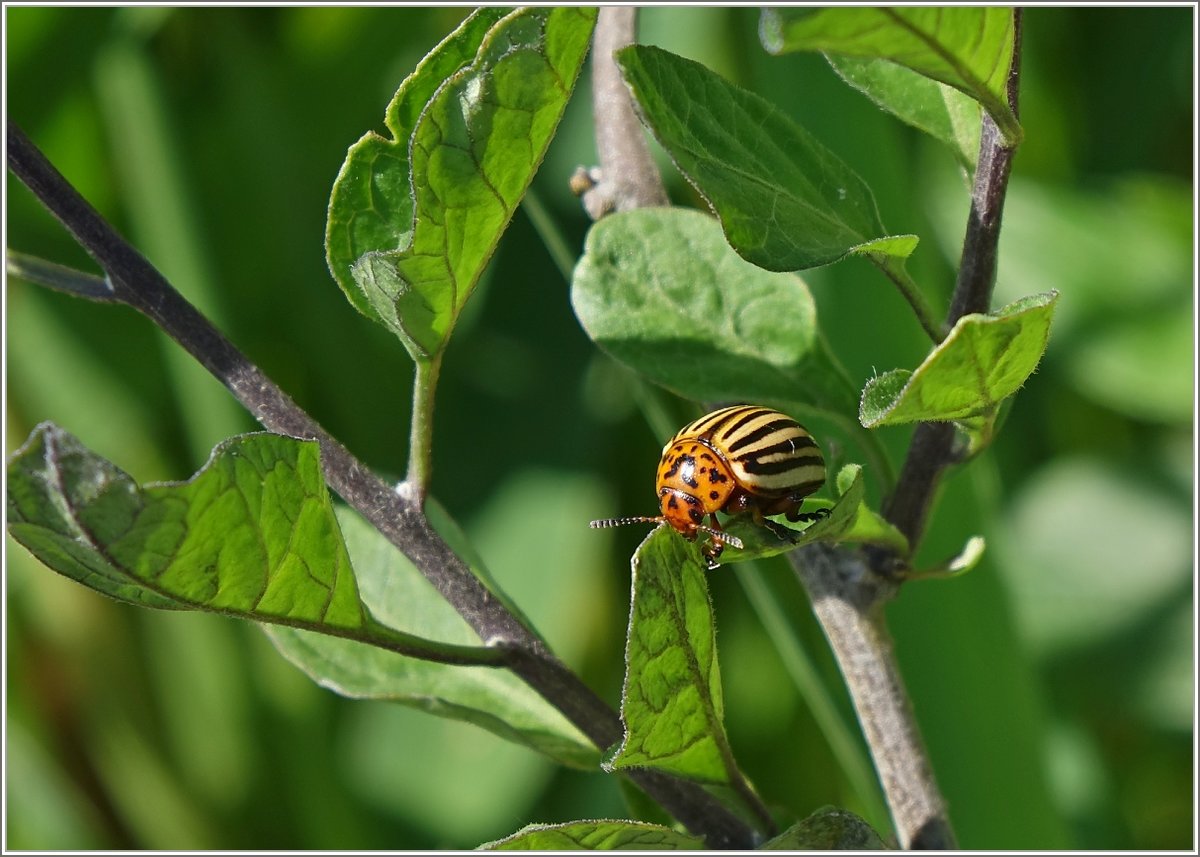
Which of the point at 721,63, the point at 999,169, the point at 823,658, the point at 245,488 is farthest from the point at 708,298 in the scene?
the point at 721,63

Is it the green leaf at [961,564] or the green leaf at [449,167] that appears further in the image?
the green leaf at [961,564]

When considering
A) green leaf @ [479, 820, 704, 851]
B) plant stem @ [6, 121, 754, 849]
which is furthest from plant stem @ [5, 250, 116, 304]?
green leaf @ [479, 820, 704, 851]

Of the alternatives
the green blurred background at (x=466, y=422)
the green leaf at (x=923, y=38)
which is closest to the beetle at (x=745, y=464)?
the green leaf at (x=923, y=38)

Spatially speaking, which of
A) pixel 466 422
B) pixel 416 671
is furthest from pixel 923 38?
pixel 466 422

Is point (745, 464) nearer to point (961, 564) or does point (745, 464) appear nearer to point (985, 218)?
point (961, 564)

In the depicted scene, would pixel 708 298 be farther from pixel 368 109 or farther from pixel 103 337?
pixel 103 337

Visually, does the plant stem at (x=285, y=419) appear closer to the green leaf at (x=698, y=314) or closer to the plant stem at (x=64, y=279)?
the plant stem at (x=64, y=279)
